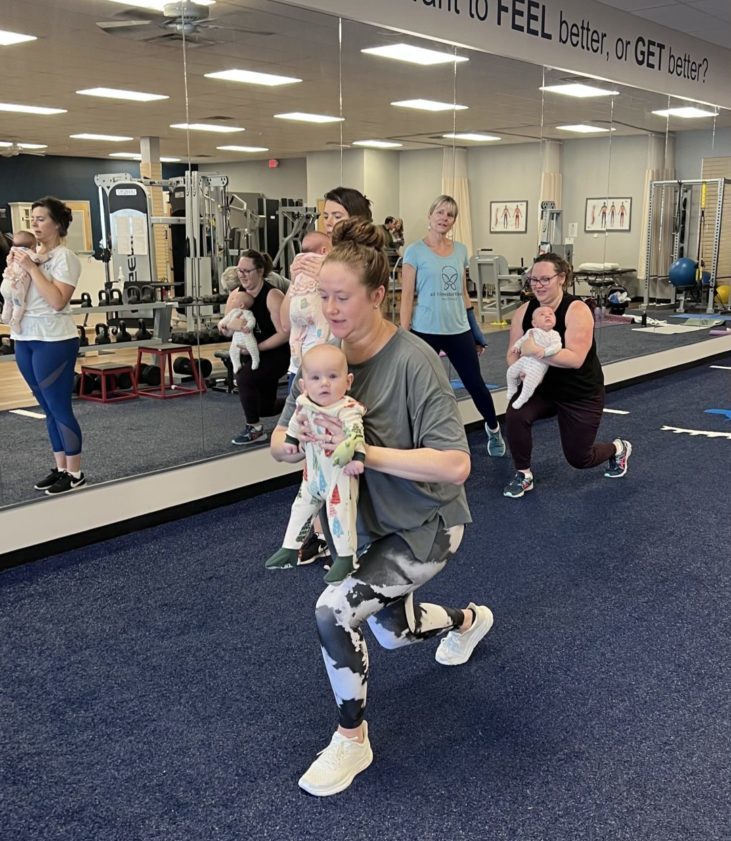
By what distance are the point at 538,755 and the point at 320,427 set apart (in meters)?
1.08

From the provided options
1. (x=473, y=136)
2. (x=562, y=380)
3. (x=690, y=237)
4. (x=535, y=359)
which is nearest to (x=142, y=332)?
(x=535, y=359)

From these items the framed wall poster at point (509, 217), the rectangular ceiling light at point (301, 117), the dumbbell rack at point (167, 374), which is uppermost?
the rectangular ceiling light at point (301, 117)

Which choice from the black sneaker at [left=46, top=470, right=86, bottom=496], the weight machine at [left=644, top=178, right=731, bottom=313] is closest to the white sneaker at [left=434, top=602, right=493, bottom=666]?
the black sneaker at [left=46, top=470, right=86, bottom=496]

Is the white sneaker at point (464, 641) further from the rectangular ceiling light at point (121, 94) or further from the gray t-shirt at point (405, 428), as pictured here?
the rectangular ceiling light at point (121, 94)

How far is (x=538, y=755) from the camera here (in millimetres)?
2125

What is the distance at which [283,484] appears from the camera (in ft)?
14.6

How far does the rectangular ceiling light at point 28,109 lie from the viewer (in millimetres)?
3275

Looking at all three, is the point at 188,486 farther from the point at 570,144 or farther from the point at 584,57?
the point at 584,57

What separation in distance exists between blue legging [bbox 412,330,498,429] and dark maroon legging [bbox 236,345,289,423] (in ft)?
2.58

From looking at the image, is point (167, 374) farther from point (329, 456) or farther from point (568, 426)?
point (329, 456)

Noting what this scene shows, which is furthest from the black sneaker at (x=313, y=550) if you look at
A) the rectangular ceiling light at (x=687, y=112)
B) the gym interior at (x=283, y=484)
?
the rectangular ceiling light at (x=687, y=112)

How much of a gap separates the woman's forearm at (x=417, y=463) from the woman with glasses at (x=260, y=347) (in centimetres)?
259

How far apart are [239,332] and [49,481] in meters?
1.22

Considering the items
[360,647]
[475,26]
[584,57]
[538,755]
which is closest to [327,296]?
[360,647]
